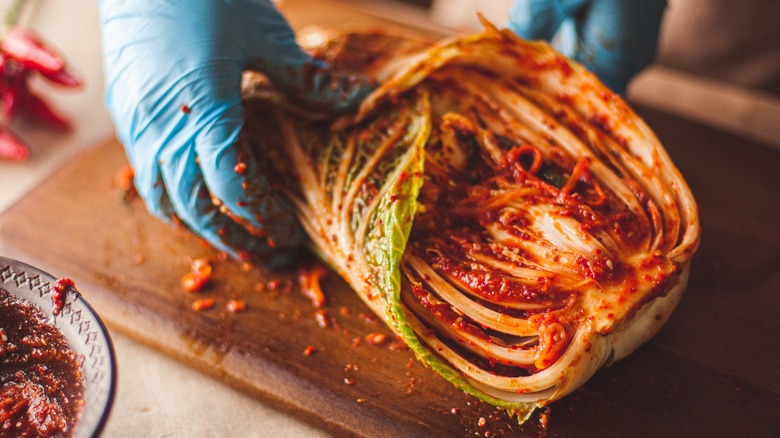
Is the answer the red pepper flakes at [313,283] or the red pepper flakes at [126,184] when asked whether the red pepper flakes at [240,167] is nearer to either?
the red pepper flakes at [313,283]

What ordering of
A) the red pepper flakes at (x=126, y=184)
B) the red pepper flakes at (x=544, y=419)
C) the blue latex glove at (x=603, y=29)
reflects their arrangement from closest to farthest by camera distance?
1. the red pepper flakes at (x=544, y=419)
2. the blue latex glove at (x=603, y=29)
3. the red pepper flakes at (x=126, y=184)

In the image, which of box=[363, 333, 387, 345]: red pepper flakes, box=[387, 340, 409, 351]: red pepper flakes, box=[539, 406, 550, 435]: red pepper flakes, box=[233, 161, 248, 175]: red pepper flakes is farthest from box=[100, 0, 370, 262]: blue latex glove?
box=[539, 406, 550, 435]: red pepper flakes

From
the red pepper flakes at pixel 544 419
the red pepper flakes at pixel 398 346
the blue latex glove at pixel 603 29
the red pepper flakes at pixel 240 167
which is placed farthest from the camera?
the blue latex glove at pixel 603 29

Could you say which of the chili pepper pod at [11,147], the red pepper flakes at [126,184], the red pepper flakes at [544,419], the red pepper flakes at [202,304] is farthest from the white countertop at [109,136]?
the red pepper flakes at [544,419]

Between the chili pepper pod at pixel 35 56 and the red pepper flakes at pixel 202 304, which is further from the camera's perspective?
the chili pepper pod at pixel 35 56

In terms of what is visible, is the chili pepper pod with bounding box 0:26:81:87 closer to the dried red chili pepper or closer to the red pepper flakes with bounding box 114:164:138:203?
the dried red chili pepper

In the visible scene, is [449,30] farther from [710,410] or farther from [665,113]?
[710,410]

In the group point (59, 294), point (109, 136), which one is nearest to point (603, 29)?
point (59, 294)
